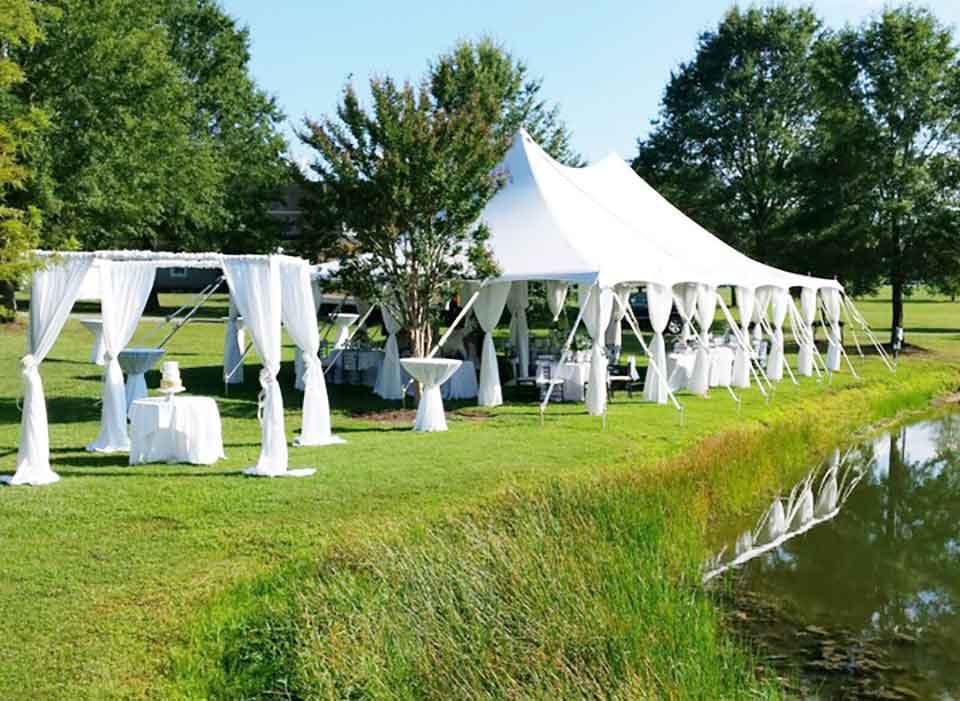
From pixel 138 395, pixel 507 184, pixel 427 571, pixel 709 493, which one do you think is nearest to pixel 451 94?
pixel 507 184

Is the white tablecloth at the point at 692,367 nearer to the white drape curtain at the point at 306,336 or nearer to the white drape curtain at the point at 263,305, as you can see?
the white drape curtain at the point at 306,336

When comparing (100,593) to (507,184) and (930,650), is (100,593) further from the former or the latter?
(507,184)

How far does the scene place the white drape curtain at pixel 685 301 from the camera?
60.0ft

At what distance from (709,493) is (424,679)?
5652 mm

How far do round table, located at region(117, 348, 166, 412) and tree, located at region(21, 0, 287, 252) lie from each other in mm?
11571

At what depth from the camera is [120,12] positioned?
1135 inches

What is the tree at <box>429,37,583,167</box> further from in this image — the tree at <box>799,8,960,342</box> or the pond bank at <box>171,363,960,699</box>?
the pond bank at <box>171,363,960,699</box>

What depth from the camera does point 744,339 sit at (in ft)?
59.3

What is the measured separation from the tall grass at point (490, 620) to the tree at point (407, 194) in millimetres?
7799

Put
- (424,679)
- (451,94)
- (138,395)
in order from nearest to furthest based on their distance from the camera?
1. (424,679)
2. (138,395)
3. (451,94)

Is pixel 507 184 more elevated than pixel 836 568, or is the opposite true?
pixel 507 184

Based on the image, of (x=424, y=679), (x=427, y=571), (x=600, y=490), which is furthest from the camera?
(x=600, y=490)

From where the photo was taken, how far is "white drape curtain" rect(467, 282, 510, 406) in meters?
15.9

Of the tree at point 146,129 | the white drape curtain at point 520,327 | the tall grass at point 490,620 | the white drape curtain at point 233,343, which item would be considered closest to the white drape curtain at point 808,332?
the white drape curtain at point 520,327
